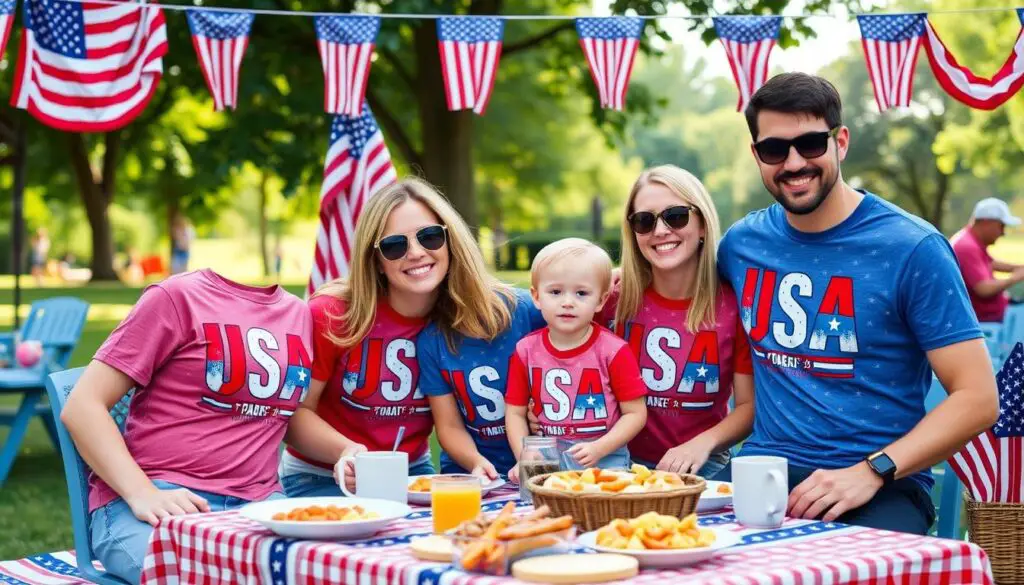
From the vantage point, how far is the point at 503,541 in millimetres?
2521

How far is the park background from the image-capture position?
558 inches

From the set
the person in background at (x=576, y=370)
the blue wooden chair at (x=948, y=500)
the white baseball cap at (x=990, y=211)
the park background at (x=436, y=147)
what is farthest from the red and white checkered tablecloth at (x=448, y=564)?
the white baseball cap at (x=990, y=211)

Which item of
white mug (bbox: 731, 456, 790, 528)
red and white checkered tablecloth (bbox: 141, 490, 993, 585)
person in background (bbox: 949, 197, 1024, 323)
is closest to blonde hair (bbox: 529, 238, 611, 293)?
red and white checkered tablecloth (bbox: 141, 490, 993, 585)

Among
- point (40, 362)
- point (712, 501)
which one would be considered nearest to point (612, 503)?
point (712, 501)

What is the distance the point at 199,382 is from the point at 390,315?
0.78 metres

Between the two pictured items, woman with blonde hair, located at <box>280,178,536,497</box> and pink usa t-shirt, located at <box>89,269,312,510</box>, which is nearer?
pink usa t-shirt, located at <box>89,269,312,510</box>

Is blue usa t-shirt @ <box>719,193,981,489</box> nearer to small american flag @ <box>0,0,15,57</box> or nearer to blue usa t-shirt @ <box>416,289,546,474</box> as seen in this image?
blue usa t-shirt @ <box>416,289,546,474</box>

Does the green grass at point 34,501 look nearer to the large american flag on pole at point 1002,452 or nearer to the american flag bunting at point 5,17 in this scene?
the large american flag on pole at point 1002,452

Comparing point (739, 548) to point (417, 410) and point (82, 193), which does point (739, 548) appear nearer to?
point (417, 410)

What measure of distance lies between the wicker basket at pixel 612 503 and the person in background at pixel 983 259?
29.7ft

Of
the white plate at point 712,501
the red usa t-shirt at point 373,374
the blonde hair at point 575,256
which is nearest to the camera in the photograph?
the white plate at point 712,501

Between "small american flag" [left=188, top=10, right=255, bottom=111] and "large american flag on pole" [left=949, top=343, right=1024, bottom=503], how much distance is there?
568cm

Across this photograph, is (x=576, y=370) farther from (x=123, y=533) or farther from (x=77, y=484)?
(x=77, y=484)

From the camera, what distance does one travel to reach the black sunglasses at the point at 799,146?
3820 millimetres
